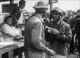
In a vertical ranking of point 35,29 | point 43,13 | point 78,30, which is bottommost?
point 78,30

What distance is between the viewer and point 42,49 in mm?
2227

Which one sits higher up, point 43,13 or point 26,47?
point 43,13

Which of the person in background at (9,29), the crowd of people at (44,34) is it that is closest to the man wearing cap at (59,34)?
the crowd of people at (44,34)

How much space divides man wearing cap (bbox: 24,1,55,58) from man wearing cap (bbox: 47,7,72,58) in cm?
43

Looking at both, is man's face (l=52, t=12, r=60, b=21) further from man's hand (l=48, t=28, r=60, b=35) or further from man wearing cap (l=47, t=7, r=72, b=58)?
man's hand (l=48, t=28, r=60, b=35)

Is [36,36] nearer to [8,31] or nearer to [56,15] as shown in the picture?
[56,15]

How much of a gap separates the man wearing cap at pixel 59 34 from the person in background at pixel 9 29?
1.19 m

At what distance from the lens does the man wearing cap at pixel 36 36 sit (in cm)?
214

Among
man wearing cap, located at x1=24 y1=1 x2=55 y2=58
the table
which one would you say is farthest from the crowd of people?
the table

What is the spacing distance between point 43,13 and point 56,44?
729mm

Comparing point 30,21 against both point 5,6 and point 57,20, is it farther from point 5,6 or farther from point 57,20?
point 5,6

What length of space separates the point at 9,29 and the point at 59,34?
1.60 m

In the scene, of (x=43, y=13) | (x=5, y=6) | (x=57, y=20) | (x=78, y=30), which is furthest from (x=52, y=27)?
(x=5, y=6)

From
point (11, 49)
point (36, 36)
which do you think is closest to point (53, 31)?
point (36, 36)
